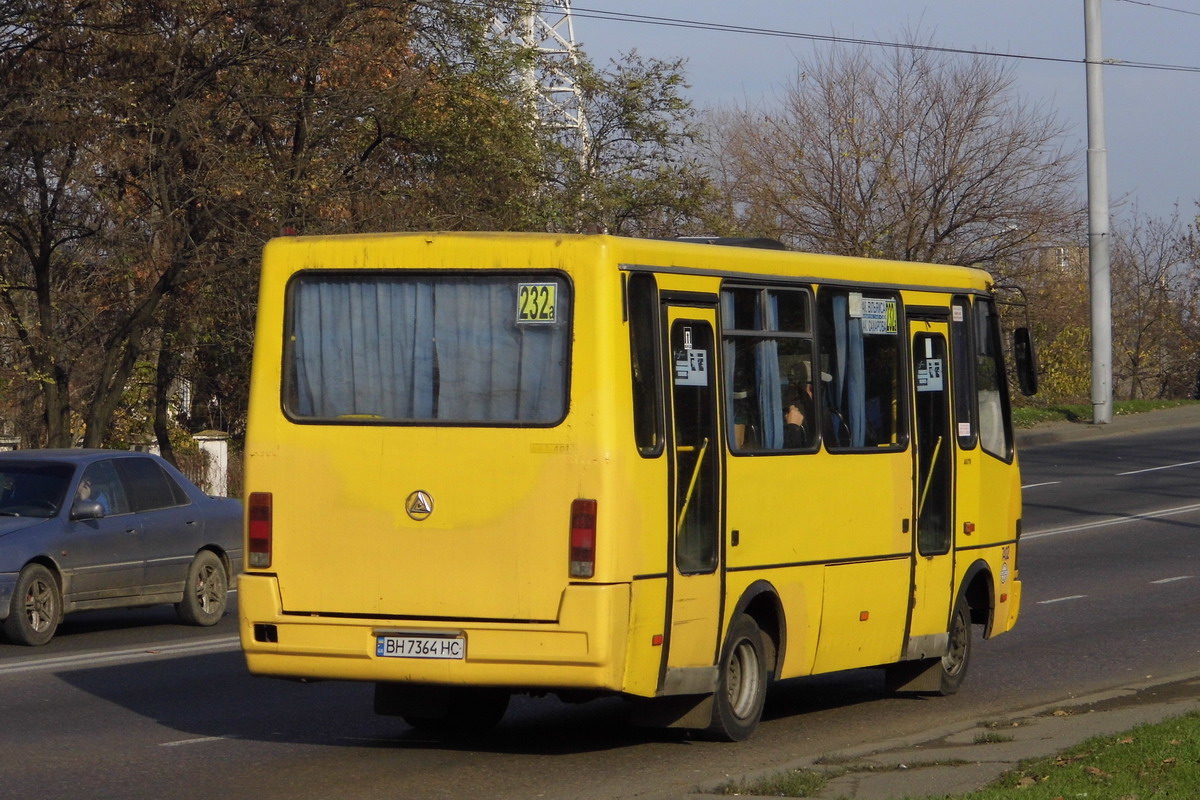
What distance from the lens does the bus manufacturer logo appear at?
8.32 metres

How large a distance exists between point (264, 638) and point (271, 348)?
1.46 metres

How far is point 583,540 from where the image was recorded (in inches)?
315

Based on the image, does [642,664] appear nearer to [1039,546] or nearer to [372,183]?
[1039,546]

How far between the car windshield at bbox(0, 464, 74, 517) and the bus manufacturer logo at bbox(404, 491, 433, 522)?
6.73 m

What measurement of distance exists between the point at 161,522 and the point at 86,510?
1.08 m

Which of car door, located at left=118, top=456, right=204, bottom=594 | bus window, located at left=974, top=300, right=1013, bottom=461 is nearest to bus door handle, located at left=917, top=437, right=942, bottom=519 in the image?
bus window, located at left=974, top=300, right=1013, bottom=461

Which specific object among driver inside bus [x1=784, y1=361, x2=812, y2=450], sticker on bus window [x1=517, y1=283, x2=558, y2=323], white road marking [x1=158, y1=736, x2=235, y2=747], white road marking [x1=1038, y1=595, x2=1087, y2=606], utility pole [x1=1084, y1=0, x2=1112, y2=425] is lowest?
white road marking [x1=1038, y1=595, x2=1087, y2=606]

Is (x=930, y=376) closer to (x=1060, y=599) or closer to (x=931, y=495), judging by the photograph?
(x=931, y=495)

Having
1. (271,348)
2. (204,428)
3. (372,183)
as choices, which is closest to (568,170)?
(372,183)

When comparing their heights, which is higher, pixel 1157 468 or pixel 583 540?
pixel 583 540

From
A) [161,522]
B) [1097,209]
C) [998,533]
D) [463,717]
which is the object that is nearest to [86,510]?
[161,522]

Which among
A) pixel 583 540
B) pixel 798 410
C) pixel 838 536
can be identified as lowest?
pixel 838 536

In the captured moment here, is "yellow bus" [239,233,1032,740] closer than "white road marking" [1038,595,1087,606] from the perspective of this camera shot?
Yes

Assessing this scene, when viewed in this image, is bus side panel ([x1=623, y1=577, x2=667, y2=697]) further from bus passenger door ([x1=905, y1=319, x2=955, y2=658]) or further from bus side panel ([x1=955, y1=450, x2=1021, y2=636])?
bus side panel ([x1=955, y1=450, x2=1021, y2=636])
